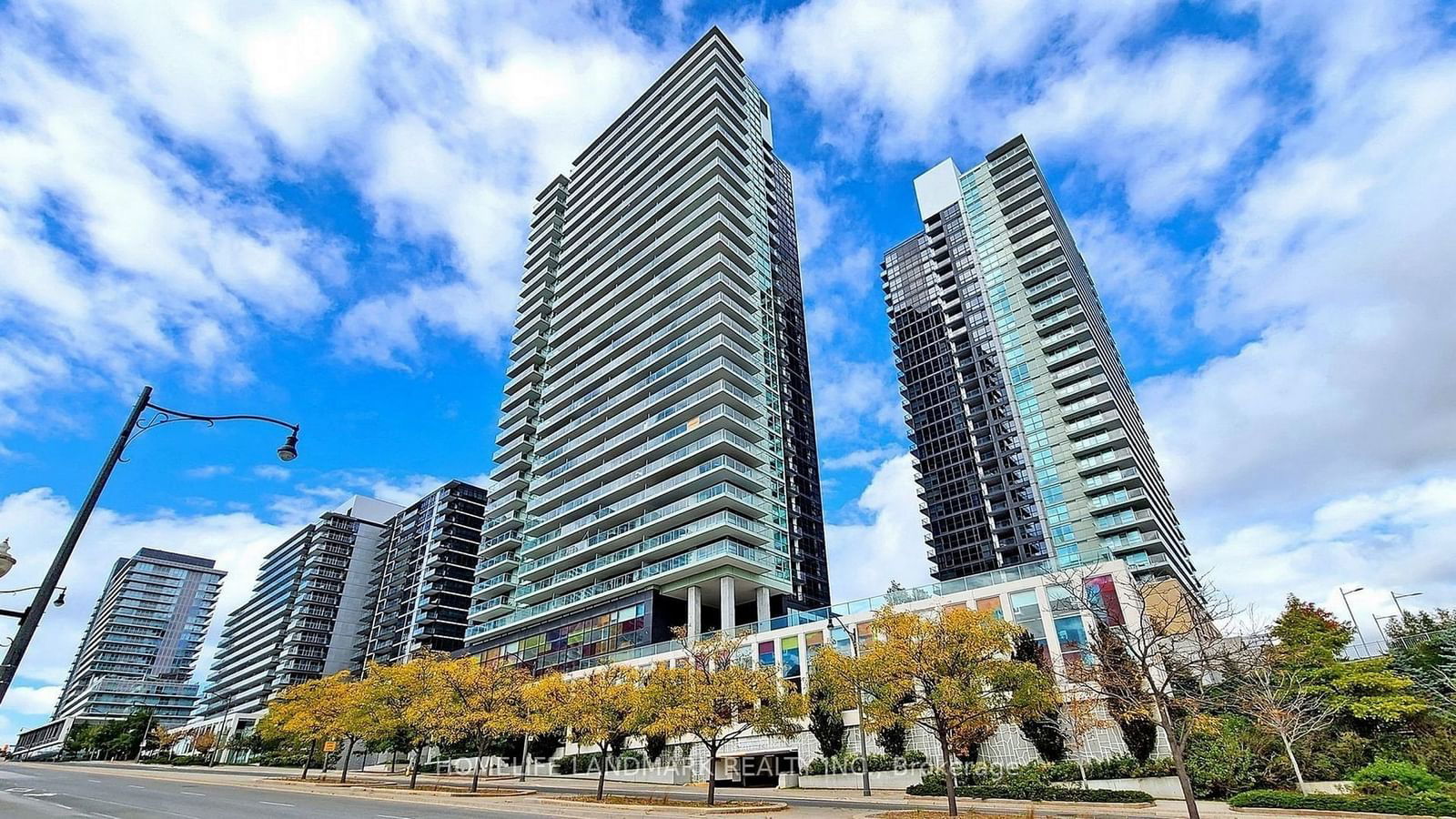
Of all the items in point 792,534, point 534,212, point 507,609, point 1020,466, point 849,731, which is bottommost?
point 849,731

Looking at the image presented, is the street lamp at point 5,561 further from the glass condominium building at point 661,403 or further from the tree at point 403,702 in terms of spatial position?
the glass condominium building at point 661,403

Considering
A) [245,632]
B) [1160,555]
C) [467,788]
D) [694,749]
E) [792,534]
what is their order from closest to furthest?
[467,788] < [694,749] < [1160,555] < [792,534] < [245,632]

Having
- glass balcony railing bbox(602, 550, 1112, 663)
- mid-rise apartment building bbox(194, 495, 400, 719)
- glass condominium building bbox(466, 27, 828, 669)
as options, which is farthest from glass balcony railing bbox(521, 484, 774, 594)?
mid-rise apartment building bbox(194, 495, 400, 719)

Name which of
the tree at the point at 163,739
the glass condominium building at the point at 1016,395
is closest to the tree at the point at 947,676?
the glass condominium building at the point at 1016,395

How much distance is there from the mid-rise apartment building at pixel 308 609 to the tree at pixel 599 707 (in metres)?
120

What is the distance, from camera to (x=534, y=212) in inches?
4592

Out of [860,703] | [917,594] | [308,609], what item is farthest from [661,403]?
[308,609]

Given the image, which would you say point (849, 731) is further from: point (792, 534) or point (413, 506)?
point (413, 506)

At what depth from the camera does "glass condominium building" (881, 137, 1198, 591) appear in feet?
273

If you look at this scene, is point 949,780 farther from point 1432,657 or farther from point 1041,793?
point 1432,657

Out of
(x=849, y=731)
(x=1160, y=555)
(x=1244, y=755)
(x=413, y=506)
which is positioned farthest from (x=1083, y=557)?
(x=413, y=506)

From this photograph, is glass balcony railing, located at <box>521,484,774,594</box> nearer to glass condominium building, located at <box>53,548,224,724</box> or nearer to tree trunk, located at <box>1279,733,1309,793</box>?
tree trunk, located at <box>1279,733,1309,793</box>

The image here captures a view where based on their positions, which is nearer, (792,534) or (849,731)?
(849,731)

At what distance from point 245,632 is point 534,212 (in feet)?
429
